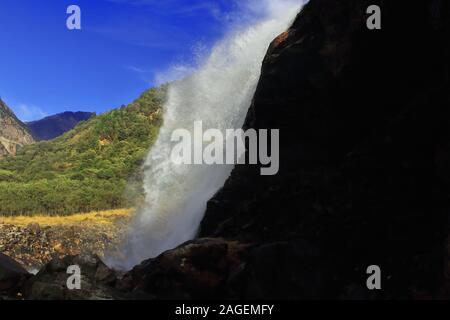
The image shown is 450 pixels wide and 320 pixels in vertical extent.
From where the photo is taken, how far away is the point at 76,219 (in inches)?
3578

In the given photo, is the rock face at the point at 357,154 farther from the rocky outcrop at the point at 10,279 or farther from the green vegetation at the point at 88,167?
the green vegetation at the point at 88,167

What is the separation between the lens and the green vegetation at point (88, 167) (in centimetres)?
10012

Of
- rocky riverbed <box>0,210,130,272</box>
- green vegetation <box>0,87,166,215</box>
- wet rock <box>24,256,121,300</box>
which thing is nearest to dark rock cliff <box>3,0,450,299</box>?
wet rock <box>24,256,121,300</box>

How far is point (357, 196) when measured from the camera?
18.5m

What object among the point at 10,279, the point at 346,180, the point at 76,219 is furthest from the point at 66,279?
the point at 76,219

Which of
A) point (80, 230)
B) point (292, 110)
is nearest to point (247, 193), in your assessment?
point (292, 110)

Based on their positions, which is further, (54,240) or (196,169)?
(54,240)

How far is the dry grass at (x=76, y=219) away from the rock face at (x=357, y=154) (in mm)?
65647

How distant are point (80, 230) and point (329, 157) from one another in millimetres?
62128

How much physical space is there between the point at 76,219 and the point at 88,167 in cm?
3674

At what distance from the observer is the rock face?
16.5 m

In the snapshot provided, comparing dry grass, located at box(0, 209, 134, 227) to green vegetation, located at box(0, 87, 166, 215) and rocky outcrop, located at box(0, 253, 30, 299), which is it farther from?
rocky outcrop, located at box(0, 253, 30, 299)

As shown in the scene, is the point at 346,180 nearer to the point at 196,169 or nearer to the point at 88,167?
the point at 196,169

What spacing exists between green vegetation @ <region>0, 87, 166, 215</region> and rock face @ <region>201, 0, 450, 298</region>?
75.2 metres
